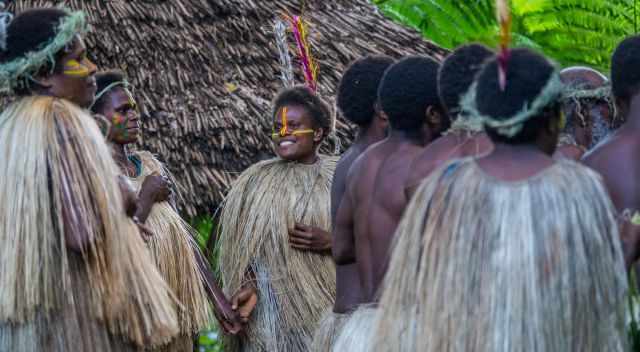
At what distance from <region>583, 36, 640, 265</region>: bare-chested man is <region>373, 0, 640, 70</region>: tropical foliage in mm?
4465

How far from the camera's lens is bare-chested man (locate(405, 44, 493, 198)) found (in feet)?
15.3

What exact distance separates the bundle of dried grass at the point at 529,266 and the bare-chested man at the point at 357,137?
5.18ft

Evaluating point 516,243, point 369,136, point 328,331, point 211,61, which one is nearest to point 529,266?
point 516,243

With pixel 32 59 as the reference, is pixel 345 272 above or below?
below

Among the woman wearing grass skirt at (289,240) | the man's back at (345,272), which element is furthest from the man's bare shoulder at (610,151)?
the woman wearing grass skirt at (289,240)

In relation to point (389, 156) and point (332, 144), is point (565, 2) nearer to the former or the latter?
point (332, 144)

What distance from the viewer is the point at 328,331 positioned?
18.3 feet

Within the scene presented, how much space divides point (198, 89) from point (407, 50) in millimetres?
1497

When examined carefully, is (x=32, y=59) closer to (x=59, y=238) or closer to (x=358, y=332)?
(x=59, y=238)

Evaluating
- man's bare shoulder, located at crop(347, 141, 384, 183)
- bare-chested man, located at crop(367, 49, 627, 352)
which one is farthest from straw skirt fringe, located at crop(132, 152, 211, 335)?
bare-chested man, located at crop(367, 49, 627, 352)

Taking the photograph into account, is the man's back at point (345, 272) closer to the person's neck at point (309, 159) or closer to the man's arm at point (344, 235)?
the man's arm at point (344, 235)

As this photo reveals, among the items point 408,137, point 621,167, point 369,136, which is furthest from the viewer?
point 369,136

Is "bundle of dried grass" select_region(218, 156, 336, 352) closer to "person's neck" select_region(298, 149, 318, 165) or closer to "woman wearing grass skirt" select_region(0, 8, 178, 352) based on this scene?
"person's neck" select_region(298, 149, 318, 165)

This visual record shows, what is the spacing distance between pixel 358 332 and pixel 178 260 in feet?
5.21
